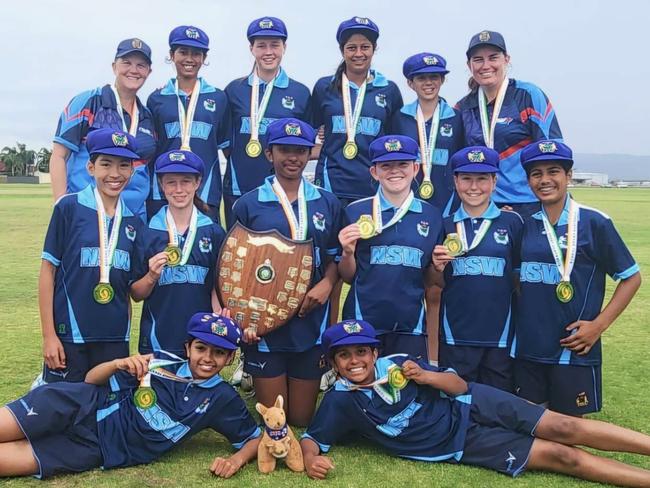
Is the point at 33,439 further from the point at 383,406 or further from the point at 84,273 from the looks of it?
the point at 383,406

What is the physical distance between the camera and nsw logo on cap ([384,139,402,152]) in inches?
200

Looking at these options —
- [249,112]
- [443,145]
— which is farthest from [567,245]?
[249,112]

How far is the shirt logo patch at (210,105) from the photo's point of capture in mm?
5969

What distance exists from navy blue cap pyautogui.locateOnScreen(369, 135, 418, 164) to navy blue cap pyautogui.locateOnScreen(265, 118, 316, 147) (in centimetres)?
49

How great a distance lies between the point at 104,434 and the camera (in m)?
4.27

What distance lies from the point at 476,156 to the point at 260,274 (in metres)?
1.79

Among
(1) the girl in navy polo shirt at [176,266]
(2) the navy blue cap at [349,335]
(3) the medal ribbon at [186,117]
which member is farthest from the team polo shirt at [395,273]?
(3) the medal ribbon at [186,117]

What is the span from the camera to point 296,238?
5.05 m

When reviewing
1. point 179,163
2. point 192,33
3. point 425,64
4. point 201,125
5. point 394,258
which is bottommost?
point 394,258

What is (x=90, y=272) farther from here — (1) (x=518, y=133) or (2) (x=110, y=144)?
(1) (x=518, y=133)

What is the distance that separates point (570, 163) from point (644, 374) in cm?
255

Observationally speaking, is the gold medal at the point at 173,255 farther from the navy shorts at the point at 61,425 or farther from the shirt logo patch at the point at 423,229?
the shirt logo patch at the point at 423,229

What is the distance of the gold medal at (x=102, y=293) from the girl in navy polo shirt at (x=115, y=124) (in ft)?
3.15

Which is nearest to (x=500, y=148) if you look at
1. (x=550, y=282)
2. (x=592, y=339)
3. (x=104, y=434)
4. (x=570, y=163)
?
(x=570, y=163)
